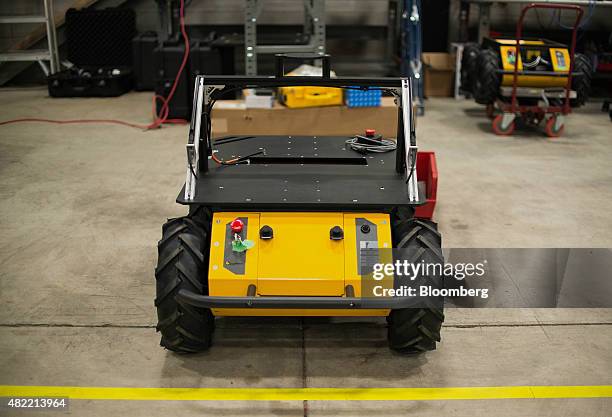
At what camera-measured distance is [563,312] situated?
3.69 metres

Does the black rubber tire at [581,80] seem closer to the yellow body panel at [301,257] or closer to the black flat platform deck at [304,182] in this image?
the black flat platform deck at [304,182]

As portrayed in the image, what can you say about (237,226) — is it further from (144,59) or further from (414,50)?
(144,59)

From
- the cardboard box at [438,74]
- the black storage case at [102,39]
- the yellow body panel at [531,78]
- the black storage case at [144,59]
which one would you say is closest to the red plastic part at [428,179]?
the yellow body panel at [531,78]

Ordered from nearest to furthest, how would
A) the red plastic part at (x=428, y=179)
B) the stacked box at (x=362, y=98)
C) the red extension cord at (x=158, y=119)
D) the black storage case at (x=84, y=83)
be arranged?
the red plastic part at (x=428, y=179), the stacked box at (x=362, y=98), the red extension cord at (x=158, y=119), the black storage case at (x=84, y=83)

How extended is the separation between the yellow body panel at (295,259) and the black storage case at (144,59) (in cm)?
674

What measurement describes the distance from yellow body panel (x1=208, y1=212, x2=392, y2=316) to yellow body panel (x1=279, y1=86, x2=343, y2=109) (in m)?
3.78

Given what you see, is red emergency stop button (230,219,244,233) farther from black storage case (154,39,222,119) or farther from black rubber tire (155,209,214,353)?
black storage case (154,39,222,119)

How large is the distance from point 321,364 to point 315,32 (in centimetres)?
524

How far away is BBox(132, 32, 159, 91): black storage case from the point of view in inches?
372

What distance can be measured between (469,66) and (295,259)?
6028 millimetres

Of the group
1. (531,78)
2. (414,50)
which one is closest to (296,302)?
(531,78)

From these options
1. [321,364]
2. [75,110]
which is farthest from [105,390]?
[75,110]

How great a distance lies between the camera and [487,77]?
7469 millimetres

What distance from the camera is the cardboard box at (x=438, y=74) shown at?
376 inches
